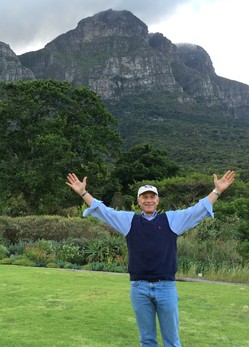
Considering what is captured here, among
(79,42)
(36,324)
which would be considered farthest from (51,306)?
(79,42)

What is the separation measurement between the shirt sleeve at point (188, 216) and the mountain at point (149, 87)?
5234 cm

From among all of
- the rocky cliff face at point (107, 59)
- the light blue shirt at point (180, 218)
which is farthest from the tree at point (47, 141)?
the rocky cliff face at point (107, 59)

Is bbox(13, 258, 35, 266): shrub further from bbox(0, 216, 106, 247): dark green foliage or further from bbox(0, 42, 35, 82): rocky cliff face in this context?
bbox(0, 42, 35, 82): rocky cliff face

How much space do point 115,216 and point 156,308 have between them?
2.88ft

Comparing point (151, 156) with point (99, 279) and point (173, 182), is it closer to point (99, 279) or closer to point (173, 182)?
point (173, 182)

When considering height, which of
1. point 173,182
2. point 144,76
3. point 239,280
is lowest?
point 239,280

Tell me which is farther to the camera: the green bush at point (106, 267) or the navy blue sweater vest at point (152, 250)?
the green bush at point (106, 267)

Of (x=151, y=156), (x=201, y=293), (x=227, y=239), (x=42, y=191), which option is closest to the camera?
(x=201, y=293)

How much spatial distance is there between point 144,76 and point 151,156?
107010 mm

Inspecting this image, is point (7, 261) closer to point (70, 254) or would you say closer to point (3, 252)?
point (3, 252)

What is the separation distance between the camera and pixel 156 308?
396 centimetres

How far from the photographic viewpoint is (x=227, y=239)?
15000 millimetres

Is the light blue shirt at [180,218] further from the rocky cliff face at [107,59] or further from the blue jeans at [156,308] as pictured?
the rocky cliff face at [107,59]

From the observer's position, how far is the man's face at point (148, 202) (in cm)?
406
